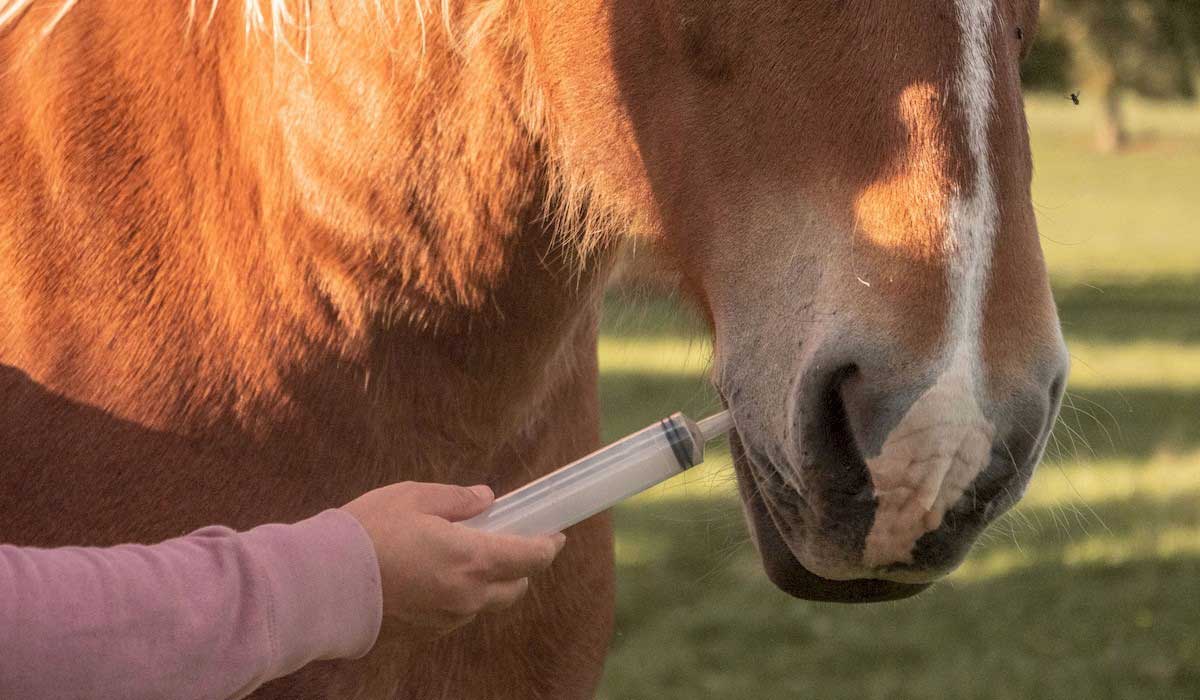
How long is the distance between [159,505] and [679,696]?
273 cm

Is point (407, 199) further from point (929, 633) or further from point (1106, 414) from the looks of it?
point (1106, 414)

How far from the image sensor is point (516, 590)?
4.57 ft

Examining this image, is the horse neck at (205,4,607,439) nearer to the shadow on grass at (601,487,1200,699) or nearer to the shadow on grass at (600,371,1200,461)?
the shadow on grass at (601,487,1200,699)

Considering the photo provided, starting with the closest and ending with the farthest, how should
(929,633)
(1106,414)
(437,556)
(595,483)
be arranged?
(437,556) < (595,483) < (929,633) < (1106,414)

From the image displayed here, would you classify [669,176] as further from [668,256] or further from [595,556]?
[595,556]

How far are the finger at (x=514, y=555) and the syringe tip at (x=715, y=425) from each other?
0.84ft

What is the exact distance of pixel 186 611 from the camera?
1.18m

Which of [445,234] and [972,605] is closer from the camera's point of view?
[445,234]

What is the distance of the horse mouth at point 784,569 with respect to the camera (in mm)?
1486

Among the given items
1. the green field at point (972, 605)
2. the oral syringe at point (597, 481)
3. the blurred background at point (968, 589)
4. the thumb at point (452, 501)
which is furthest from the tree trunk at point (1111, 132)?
the thumb at point (452, 501)

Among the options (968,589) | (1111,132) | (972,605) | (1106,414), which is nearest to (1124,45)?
(1106,414)

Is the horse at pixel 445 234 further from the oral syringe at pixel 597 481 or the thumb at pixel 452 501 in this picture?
the thumb at pixel 452 501

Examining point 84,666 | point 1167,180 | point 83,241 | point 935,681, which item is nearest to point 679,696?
point 935,681

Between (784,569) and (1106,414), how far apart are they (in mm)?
5969
